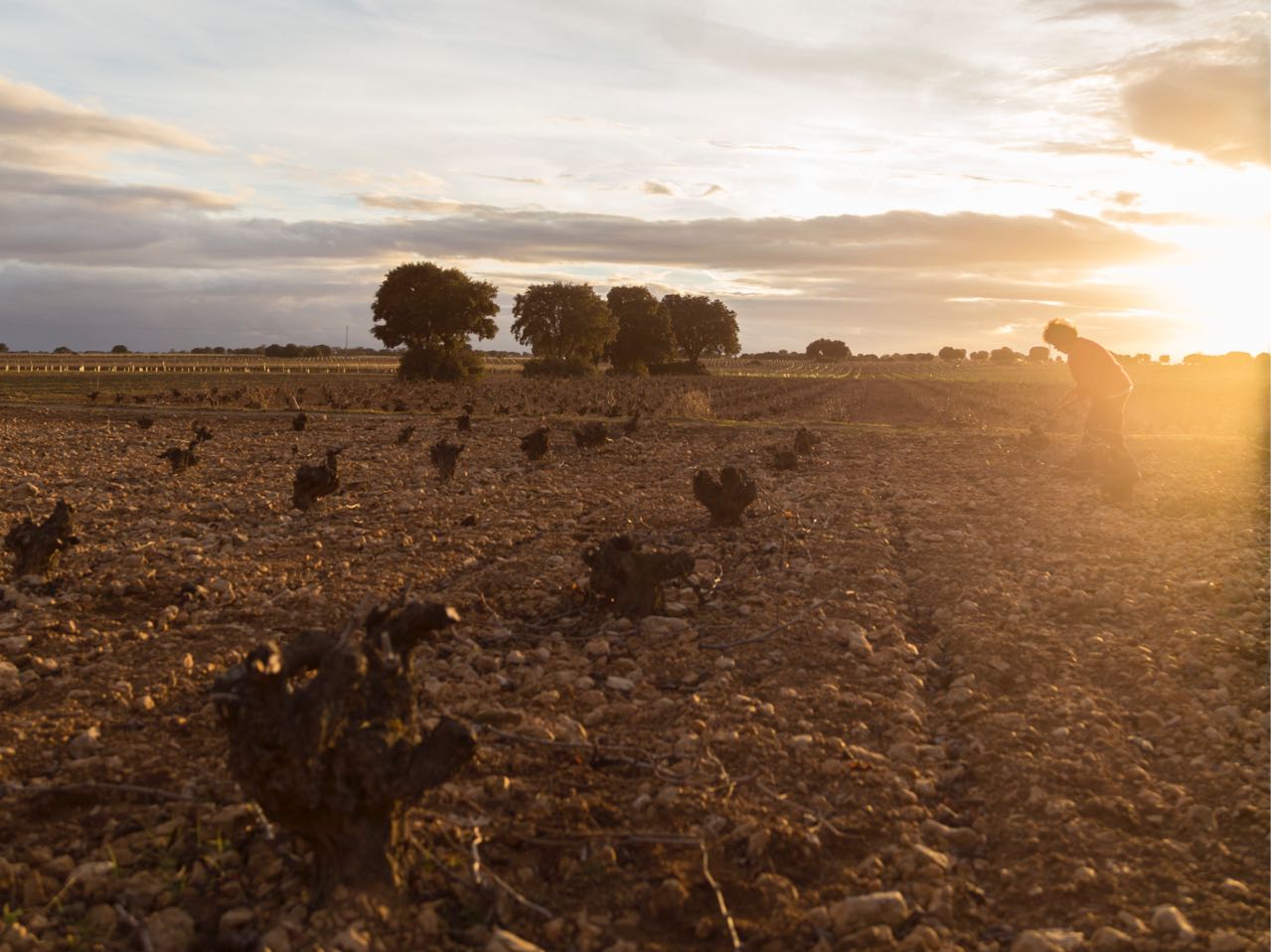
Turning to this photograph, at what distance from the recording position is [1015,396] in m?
53.1

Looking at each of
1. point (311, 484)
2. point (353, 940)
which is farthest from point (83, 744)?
point (311, 484)

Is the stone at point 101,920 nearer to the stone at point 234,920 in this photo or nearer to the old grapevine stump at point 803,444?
the stone at point 234,920

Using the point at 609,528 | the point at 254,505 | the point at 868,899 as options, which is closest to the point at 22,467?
the point at 254,505

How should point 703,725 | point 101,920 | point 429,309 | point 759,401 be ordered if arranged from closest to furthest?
1. point 101,920
2. point 703,725
3. point 759,401
4. point 429,309

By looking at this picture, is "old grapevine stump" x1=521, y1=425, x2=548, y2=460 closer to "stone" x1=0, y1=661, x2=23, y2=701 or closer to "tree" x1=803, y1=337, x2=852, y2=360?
"stone" x1=0, y1=661, x2=23, y2=701

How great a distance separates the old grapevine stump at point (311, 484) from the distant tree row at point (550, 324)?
47527 mm

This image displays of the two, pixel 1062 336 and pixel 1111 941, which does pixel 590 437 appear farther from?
pixel 1111 941

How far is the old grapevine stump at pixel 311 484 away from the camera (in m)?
14.5

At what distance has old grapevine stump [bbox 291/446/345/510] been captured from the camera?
14492 millimetres

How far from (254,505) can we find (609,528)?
5.30m

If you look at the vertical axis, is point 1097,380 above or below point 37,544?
above

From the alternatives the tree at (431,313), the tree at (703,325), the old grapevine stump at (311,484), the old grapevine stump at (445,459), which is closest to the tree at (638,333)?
the tree at (703,325)

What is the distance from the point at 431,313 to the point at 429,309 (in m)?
0.29

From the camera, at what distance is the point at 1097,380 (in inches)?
658
